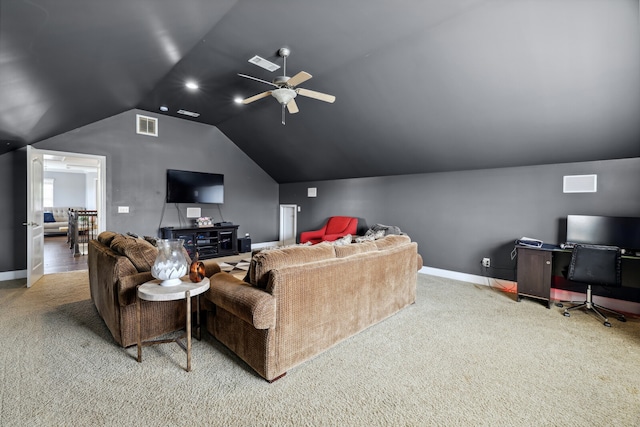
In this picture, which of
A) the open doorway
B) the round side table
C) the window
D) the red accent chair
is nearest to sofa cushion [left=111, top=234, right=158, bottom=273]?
the round side table

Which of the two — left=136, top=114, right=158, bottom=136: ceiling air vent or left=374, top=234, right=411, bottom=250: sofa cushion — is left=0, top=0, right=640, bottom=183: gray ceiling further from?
left=374, top=234, right=411, bottom=250: sofa cushion

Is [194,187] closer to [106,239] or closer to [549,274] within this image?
[106,239]

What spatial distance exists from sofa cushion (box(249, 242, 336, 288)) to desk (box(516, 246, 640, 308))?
3.02m

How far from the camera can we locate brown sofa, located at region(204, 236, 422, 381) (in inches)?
74.0

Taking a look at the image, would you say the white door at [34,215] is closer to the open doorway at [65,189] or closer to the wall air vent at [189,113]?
the wall air vent at [189,113]

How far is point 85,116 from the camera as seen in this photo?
4.26 m

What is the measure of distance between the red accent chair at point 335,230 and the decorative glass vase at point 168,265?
382 cm

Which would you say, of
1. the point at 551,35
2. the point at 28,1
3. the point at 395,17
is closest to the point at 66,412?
the point at 28,1

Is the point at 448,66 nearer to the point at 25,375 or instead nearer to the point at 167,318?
the point at 167,318

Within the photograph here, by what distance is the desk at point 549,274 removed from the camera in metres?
3.28

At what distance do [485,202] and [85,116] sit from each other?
6417mm

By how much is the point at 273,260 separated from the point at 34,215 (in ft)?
14.1

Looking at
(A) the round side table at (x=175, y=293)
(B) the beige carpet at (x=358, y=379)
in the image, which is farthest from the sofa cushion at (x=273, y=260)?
(B) the beige carpet at (x=358, y=379)

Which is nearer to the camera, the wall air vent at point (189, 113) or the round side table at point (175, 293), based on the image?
the round side table at point (175, 293)
